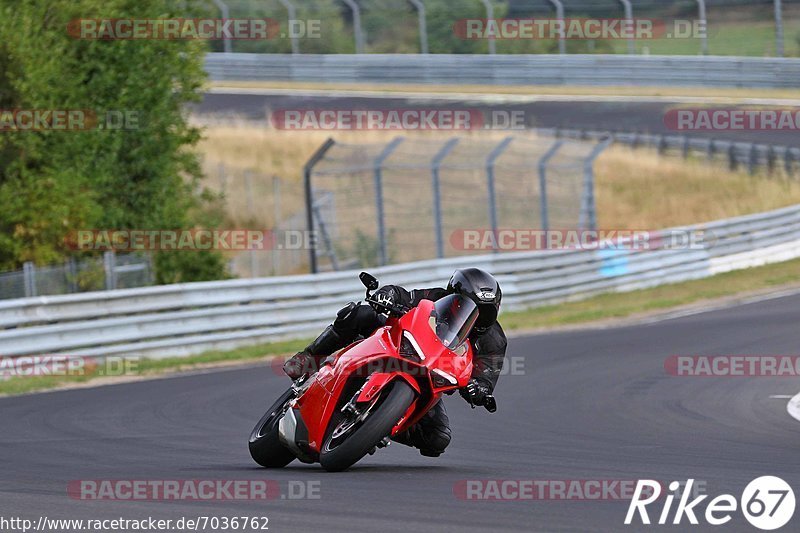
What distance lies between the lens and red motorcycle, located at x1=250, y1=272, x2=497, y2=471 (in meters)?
6.80

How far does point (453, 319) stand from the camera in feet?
23.4

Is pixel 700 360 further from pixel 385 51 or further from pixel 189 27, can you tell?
pixel 385 51

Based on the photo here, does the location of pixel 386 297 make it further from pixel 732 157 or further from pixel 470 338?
pixel 732 157

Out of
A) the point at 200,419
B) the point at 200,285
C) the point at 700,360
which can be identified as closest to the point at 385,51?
the point at 200,285

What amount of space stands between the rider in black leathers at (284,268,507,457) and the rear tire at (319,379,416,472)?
46cm

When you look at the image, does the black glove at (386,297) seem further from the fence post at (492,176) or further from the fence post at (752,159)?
the fence post at (752,159)

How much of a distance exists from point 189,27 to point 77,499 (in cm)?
1689

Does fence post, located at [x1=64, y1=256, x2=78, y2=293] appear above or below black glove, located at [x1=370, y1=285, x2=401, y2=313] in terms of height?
below

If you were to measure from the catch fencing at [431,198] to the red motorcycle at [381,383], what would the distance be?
472 inches

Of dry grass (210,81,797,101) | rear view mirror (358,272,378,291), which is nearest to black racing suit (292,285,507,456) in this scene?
rear view mirror (358,272,378,291)

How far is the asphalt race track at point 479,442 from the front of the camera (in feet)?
19.0

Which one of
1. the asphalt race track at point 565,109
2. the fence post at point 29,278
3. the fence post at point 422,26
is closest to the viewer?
the fence post at point 29,278

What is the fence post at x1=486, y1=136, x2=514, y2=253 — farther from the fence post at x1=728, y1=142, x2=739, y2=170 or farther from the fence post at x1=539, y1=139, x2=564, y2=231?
the fence post at x1=728, y1=142, x2=739, y2=170

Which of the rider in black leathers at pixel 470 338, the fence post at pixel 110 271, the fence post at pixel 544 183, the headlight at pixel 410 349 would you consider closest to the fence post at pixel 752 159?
the fence post at pixel 544 183
